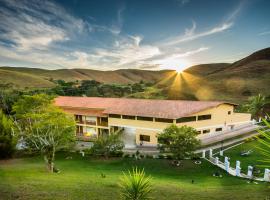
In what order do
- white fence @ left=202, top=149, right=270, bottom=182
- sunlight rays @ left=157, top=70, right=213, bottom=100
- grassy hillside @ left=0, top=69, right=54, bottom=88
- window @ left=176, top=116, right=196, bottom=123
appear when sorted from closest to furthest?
white fence @ left=202, top=149, right=270, bottom=182, window @ left=176, top=116, right=196, bottom=123, sunlight rays @ left=157, top=70, right=213, bottom=100, grassy hillside @ left=0, top=69, right=54, bottom=88

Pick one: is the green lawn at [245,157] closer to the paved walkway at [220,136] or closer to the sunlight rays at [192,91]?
the paved walkway at [220,136]

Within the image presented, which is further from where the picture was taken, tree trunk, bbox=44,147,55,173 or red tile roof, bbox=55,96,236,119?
red tile roof, bbox=55,96,236,119

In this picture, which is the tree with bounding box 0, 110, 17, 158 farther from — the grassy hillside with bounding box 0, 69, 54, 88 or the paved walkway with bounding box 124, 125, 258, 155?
the grassy hillside with bounding box 0, 69, 54, 88

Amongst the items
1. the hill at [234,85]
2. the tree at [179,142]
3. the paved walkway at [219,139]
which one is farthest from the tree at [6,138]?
the hill at [234,85]

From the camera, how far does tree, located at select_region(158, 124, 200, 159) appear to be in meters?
23.9

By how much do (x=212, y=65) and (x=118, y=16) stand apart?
180m

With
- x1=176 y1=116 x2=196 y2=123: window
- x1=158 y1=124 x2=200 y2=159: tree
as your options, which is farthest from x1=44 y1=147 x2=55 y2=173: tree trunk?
x1=176 y1=116 x2=196 y2=123: window

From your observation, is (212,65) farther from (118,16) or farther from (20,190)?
(20,190)

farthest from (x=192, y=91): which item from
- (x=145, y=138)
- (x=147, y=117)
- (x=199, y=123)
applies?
(x=145, y=138)

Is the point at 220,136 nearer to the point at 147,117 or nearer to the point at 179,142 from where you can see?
the point at 147,117

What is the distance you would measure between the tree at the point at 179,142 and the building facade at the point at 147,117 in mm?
5929

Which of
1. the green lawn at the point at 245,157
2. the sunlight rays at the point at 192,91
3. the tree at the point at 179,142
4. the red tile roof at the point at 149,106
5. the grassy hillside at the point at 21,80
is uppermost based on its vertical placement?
the grassy hillside at the point at 21,80

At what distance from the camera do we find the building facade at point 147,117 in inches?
1308

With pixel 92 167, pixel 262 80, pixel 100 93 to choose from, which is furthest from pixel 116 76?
pixel 92 167
